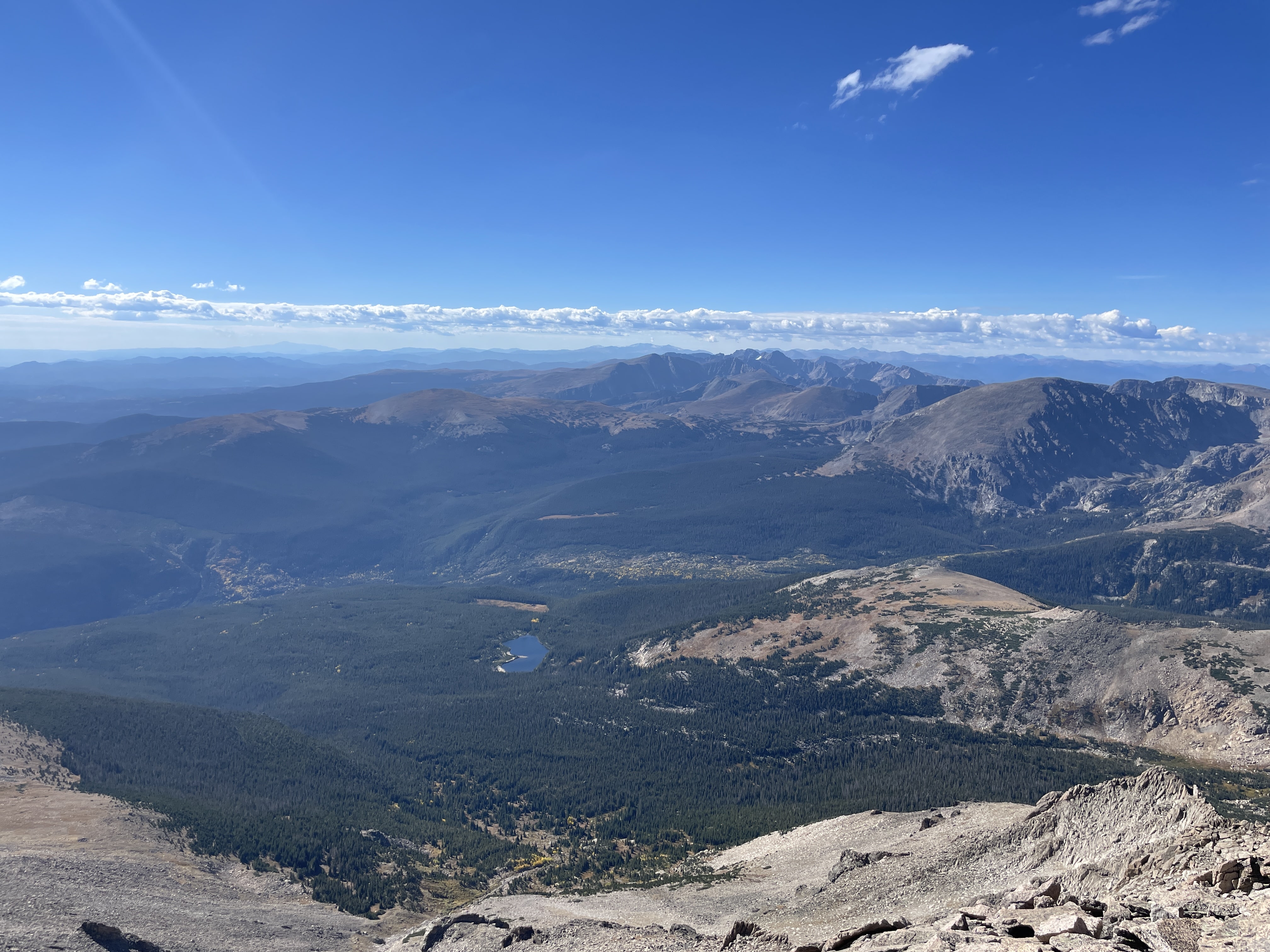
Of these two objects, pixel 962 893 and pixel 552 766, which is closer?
pixel 962 893

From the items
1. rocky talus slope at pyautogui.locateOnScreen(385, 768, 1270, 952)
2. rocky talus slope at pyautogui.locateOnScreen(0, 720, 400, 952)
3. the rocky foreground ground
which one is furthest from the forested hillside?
rocky talus slope at pyautogui.locateOnScreen(385, 768, 1270, 952)

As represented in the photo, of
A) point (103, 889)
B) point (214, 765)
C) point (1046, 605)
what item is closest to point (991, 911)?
point (103, 889)

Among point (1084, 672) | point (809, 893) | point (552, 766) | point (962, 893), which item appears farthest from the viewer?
point (1084, 672)

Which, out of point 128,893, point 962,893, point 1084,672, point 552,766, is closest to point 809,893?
point 962,893

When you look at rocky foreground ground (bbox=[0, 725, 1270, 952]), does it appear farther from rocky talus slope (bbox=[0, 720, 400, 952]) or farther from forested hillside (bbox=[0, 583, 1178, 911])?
forested hillside (bbox=[0, 583, 1178, 911])

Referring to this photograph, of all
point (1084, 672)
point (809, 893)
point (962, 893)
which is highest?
point (962, 893)

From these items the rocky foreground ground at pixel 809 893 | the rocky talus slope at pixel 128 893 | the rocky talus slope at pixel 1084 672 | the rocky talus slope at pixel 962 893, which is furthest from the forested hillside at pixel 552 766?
the rocky talus slope at pixel 962 893

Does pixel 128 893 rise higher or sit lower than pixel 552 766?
higher

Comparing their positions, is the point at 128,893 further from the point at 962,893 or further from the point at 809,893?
the point at 962,893
